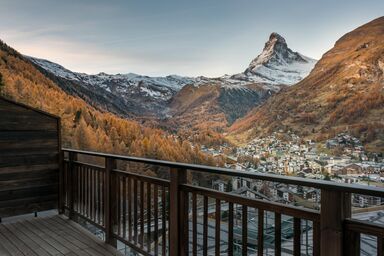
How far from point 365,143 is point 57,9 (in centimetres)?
2049

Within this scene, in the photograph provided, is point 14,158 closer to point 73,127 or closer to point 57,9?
point 57,9

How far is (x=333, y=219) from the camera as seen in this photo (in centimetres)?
144

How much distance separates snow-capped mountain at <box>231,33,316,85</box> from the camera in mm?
40688

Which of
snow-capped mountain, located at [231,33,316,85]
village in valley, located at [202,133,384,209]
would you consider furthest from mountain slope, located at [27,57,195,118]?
village in valley, located at [202,133,384,209]

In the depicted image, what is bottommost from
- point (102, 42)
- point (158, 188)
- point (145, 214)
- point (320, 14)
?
point (145, 214)

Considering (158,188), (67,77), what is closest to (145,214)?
(158,188)

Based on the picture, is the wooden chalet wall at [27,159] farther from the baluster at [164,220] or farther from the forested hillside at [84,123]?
the forested hillside at [84,123]

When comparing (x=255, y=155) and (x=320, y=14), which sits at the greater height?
(x=320, y=14)

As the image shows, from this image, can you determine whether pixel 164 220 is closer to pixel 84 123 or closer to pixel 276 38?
A: pixel 84 123

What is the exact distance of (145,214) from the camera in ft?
9.84

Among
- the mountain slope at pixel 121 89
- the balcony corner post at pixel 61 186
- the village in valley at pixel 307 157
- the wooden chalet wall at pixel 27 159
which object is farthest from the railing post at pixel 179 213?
the mountain slope at pixel 121 89

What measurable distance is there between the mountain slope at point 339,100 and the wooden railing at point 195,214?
21847 millimetres

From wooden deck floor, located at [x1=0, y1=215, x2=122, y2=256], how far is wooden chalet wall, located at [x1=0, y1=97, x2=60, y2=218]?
0.96 feet

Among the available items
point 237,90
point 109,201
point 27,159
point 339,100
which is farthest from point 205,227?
point 237,90
